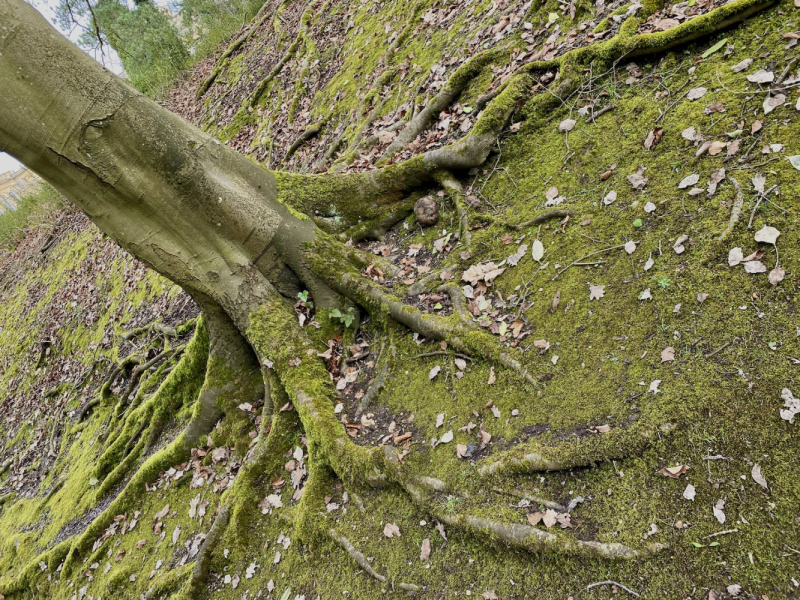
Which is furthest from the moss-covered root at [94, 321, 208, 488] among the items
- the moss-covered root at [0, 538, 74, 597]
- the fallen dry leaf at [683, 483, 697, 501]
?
the fallen dry leaf at [683, 483, 697, 501]

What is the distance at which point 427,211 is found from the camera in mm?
4660

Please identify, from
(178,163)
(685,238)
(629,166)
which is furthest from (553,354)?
(178,163)

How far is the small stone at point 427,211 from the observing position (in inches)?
183

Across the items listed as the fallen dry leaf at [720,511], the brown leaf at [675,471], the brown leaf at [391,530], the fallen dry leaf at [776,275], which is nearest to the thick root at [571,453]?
the brown leaf at [675,471]

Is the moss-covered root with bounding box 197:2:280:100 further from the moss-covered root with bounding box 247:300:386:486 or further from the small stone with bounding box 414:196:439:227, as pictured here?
the moss-covered root with bounding box 247:300:386:486

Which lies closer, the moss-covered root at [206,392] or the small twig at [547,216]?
the small twig at [547,216]

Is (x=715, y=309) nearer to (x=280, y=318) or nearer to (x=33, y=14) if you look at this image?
(x=280, y=318)

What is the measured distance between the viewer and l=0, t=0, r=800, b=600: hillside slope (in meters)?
2.27

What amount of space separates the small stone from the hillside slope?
0.15 meters

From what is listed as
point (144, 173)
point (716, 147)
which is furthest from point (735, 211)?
point (144, 173)

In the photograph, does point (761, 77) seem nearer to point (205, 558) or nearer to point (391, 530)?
point (391, 530)

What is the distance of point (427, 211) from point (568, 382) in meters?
2.37

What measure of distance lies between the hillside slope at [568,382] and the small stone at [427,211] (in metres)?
0.15

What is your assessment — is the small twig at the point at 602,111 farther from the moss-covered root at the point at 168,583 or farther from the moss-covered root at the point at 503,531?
the moss-covered root at the point at 168,583
